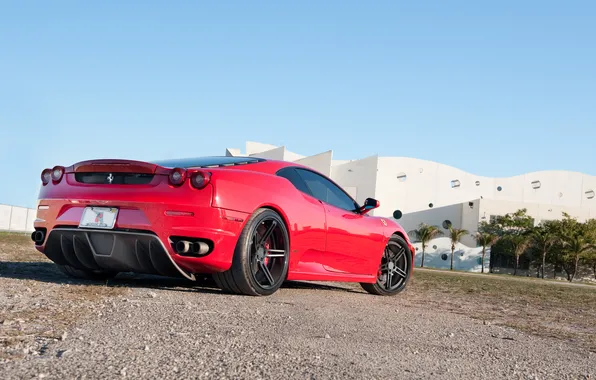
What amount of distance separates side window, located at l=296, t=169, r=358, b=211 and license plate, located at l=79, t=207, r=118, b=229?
1893mm

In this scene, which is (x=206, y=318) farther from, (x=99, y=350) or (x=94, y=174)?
(x=94, y=174)

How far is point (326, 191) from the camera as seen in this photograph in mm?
6578

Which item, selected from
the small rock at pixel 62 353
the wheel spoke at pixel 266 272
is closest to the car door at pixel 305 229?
→ the wheel spoke at pixel 266 272

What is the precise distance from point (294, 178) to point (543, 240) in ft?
174

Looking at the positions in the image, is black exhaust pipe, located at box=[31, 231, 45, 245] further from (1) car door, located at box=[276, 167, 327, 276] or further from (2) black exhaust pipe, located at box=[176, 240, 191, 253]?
(1) car door, located at box=[276, 167, 327, 276]

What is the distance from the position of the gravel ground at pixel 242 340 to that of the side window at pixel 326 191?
4.39ft

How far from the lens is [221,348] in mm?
3027

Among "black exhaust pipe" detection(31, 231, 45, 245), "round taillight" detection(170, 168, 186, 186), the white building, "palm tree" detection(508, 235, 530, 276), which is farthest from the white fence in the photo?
"palm tree" detection(508, 235, 530, 276)

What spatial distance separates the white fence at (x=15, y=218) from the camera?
39.7 metres

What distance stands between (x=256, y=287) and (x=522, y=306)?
10.9 ft

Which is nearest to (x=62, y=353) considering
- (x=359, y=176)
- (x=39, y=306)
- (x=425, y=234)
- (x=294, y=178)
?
(x=39, y=306)

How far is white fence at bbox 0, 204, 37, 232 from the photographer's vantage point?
3972 centimetres

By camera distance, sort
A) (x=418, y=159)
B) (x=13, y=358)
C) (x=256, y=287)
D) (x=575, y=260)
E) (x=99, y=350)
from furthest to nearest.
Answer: (x=418, y=159) < (x=575, y=260) < (x=256, y=287) < (x=99, y=350) < (x=13, y=358)

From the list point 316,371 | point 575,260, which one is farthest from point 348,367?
point 575,260
